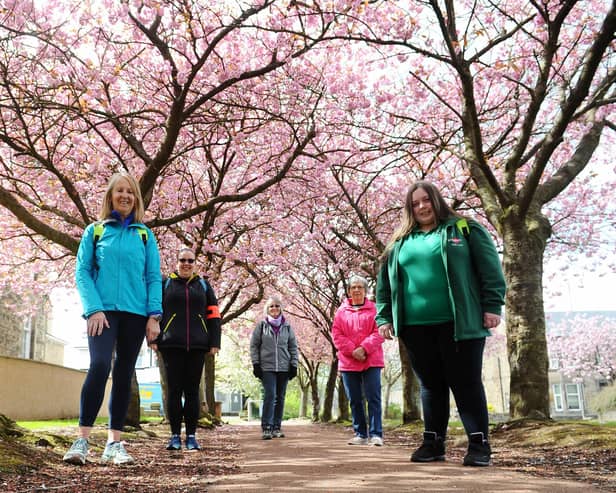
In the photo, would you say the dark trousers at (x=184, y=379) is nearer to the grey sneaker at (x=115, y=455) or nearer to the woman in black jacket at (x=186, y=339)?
the woman in black jacket at (x=186, y=339)

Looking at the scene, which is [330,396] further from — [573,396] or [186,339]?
[573,396]

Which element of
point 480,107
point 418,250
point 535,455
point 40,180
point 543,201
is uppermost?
point 480,107

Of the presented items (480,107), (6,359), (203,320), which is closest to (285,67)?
(480,107)

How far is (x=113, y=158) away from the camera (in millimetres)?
13297

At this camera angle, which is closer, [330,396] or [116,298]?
[116,298]

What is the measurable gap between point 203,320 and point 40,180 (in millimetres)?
8412

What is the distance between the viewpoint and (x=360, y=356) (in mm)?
6984

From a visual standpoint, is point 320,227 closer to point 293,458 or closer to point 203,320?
point 203,320

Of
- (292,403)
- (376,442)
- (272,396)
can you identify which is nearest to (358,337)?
(376,442)

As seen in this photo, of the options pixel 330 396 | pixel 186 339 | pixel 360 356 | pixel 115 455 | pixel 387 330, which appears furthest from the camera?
pixel 330 396

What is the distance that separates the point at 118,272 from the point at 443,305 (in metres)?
2.34

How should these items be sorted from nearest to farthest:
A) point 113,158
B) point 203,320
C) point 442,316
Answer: point 442,316 → point 203,320 → point 113,158

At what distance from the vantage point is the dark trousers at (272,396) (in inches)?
350

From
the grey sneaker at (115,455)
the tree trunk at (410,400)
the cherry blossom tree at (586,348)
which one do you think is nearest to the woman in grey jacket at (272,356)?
the tree trunk at (410,400)
